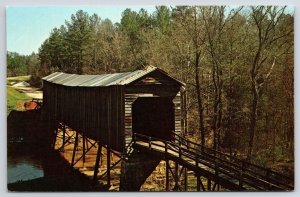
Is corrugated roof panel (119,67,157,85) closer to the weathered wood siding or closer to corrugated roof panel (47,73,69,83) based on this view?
the weathered wood siding

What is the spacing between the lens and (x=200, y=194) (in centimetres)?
882

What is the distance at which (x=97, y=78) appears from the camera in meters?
9.52

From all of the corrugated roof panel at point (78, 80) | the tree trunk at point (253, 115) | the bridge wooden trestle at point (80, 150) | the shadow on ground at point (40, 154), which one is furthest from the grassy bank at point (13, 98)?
the tree trunk at point (253, 115)

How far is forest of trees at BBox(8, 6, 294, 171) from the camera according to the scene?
8914mm

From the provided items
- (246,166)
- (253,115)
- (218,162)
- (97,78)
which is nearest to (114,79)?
(97,78)

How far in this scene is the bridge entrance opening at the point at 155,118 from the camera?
9594 mm

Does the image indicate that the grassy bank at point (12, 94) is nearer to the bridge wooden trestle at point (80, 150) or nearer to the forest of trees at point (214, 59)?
the forest of trees at point (214, 59)

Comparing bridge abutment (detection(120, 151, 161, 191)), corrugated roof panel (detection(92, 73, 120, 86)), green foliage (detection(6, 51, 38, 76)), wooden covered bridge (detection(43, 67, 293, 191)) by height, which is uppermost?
green foliage (detection(6, 51, 38, 76))

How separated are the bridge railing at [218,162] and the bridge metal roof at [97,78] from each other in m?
1.10

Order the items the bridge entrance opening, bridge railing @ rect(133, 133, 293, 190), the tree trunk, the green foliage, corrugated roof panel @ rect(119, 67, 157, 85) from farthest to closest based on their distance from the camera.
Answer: the bridge entrance opening
corrugated roof panel @ rect(119, 67, 157, 85)
the tree trunk
the green foliage
bridge railing @ rect(133, 133, 293, 190)

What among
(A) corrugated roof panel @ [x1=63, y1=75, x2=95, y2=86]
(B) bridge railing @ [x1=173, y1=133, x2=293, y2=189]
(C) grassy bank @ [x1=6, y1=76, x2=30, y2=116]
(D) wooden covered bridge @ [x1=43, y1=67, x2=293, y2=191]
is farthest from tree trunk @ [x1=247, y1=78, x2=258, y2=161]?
(C) grassy bank @ [x1=6, y1=76, x2=30, y2=116]

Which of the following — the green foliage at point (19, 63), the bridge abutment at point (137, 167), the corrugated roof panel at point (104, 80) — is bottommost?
the bridge abutment at point (137, 167)

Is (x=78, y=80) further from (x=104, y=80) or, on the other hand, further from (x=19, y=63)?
(x=19, y=63)

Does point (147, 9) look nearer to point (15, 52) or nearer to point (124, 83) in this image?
point (124, 83)
